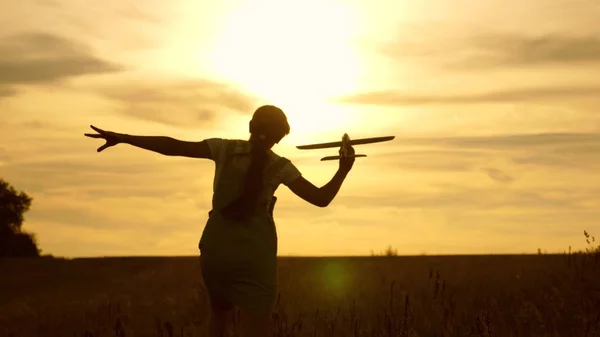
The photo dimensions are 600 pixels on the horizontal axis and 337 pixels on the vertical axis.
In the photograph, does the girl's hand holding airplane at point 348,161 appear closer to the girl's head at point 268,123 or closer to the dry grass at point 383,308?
the girl's head at point 268,123

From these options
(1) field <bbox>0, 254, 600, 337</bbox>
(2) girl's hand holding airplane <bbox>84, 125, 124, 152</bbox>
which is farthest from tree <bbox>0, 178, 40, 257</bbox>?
(2) girl's hand holding airplane <bbox>84, 125, 124, 152</bbox>

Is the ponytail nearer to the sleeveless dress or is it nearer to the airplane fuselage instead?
the sleeveless dress

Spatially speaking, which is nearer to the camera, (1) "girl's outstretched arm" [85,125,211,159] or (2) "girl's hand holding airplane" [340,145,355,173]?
(1) "girl's outstretched arm" [85,125,211,159]

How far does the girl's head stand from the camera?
652 cm

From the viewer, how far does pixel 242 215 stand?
6449 millimetres

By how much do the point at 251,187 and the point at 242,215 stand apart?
0.21m

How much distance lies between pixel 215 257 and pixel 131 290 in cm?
1274

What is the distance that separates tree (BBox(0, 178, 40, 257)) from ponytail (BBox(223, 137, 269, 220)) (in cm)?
4158

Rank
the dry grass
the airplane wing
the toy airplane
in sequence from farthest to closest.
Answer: the dry grass
the toy airplane
the airplane wing

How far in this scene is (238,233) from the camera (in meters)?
6.45

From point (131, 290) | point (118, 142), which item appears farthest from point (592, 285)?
point (131, 290)

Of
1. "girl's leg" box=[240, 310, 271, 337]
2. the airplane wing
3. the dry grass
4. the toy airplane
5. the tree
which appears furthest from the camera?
the tree

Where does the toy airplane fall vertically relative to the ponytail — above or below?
above

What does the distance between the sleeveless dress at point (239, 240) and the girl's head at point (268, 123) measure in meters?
0.12
